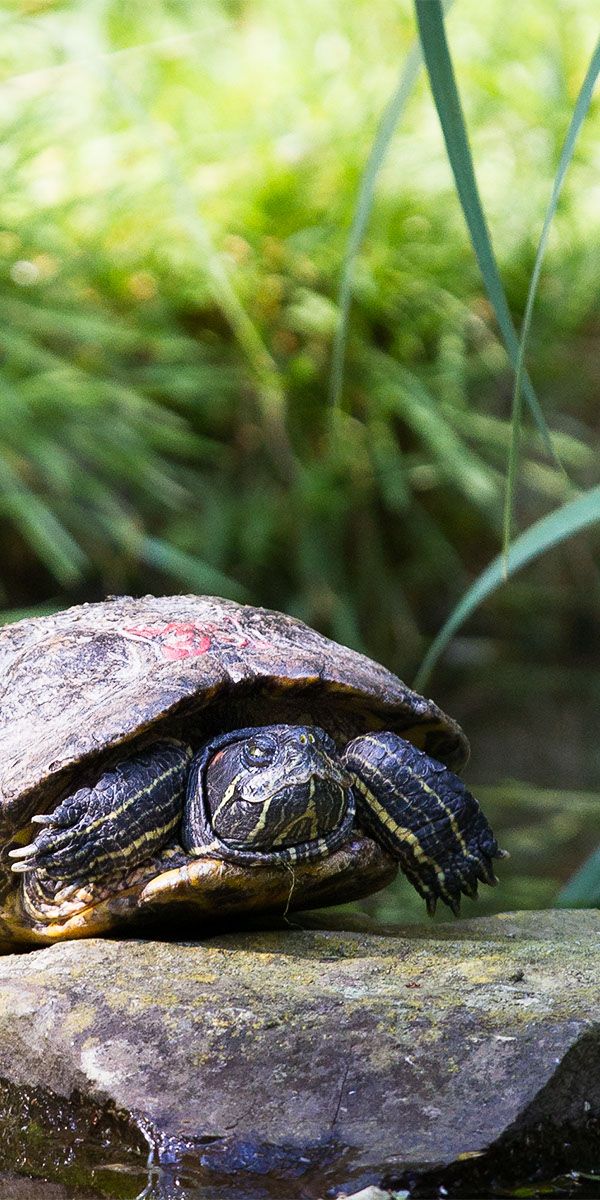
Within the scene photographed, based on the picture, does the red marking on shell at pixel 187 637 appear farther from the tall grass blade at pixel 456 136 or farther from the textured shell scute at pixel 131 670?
the tall grass blade at pixel 456 136

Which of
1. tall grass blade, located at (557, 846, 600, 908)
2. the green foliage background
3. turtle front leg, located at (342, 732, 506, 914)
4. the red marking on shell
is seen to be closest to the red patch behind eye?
the red marking on shell

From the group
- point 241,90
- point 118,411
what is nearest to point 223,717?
point 118,411

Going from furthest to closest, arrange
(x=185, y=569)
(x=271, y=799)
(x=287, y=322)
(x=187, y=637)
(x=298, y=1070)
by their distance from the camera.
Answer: (x=287, y=322)
(x=185, y=569)
(x=187, y=637)
(x=271, y=799)
(x=298, y=1070)

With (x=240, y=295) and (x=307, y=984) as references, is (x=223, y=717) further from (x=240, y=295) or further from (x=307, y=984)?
(x=240, y=295)

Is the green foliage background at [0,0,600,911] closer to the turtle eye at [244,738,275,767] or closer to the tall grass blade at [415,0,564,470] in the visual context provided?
the turtle eye at [244,738,275,767]

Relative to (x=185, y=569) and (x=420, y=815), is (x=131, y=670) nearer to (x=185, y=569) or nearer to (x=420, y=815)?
(x=420, y=815)

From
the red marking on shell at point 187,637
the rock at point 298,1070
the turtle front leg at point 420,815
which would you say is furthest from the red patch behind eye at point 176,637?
the rock at point 298,1070

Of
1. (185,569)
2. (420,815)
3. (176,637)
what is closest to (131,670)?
(176,637)
